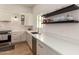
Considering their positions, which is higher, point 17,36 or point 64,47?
point 64,47

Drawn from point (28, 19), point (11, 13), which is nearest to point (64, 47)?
point (11, 13)

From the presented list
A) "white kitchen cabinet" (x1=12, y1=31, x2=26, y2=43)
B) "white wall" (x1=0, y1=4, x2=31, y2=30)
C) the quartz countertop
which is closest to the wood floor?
"white kitchen cabinet" (x1=12, y1=31, x2=26, y2=43)

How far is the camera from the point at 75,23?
4.79ft

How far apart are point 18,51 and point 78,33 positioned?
2.16 meters

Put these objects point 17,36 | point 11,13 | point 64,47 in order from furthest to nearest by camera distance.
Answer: point 17,36 < point 11,13 < point 64,47

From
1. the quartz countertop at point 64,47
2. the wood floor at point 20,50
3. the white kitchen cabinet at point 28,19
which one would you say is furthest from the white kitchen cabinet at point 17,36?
the quartz countertop at point 64,47

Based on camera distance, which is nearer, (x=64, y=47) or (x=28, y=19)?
(x=64, y=47)

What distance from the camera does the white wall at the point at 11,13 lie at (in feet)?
9.00

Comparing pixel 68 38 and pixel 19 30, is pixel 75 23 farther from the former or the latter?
pixel 19 30

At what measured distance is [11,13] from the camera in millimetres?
2922

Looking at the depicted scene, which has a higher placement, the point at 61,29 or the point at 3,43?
the point at 61,29

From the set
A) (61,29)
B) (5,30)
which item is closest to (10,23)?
(5,30)

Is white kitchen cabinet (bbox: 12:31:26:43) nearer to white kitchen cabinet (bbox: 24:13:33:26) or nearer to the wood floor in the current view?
the wood floor

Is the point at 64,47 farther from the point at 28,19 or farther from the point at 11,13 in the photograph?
the point at 28,19
